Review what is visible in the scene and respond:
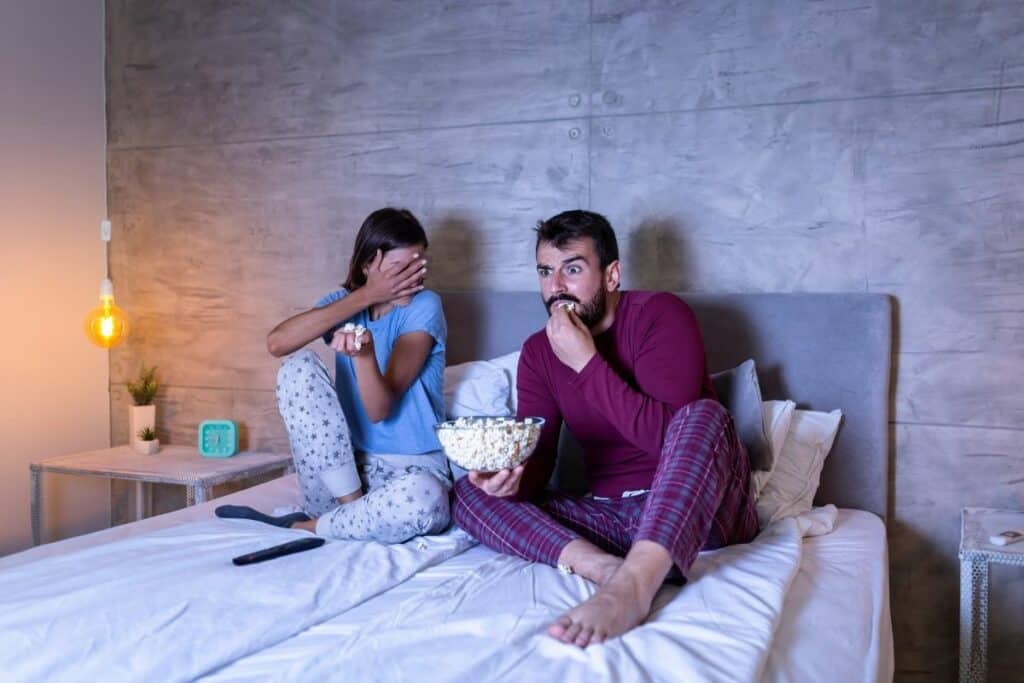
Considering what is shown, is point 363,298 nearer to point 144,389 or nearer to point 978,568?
point 144,389

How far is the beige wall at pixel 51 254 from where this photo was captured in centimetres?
297

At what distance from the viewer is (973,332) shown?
2.30 m

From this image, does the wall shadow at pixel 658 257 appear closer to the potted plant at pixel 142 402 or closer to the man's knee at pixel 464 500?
the man's knee at pixel 464 500

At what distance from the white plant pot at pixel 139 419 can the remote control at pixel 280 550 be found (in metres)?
1.59

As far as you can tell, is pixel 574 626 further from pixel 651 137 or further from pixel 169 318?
pixel 169 318

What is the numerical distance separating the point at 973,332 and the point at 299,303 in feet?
6.81

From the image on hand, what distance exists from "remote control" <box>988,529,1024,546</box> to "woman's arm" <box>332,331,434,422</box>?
1.33 m

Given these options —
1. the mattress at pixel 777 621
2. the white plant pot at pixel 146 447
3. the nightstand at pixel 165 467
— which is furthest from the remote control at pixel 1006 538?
the white plant pot at pixel 146 447

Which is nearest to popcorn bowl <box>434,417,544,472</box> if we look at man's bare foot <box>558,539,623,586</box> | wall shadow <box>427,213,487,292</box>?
man's bare foot <box>558,539,623,586</box>

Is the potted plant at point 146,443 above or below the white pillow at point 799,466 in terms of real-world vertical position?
below

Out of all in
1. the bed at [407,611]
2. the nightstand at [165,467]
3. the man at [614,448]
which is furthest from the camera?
the nightstand at [165,467]

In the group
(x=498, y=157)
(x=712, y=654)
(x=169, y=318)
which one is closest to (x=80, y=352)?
(x=169, y=318)

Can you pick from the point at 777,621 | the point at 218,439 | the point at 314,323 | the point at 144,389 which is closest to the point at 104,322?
the point at 144,389

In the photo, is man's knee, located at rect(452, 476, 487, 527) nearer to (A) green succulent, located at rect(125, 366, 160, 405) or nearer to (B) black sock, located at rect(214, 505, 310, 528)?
(B) black sock, located at rect(214, 505, 310, 528)
